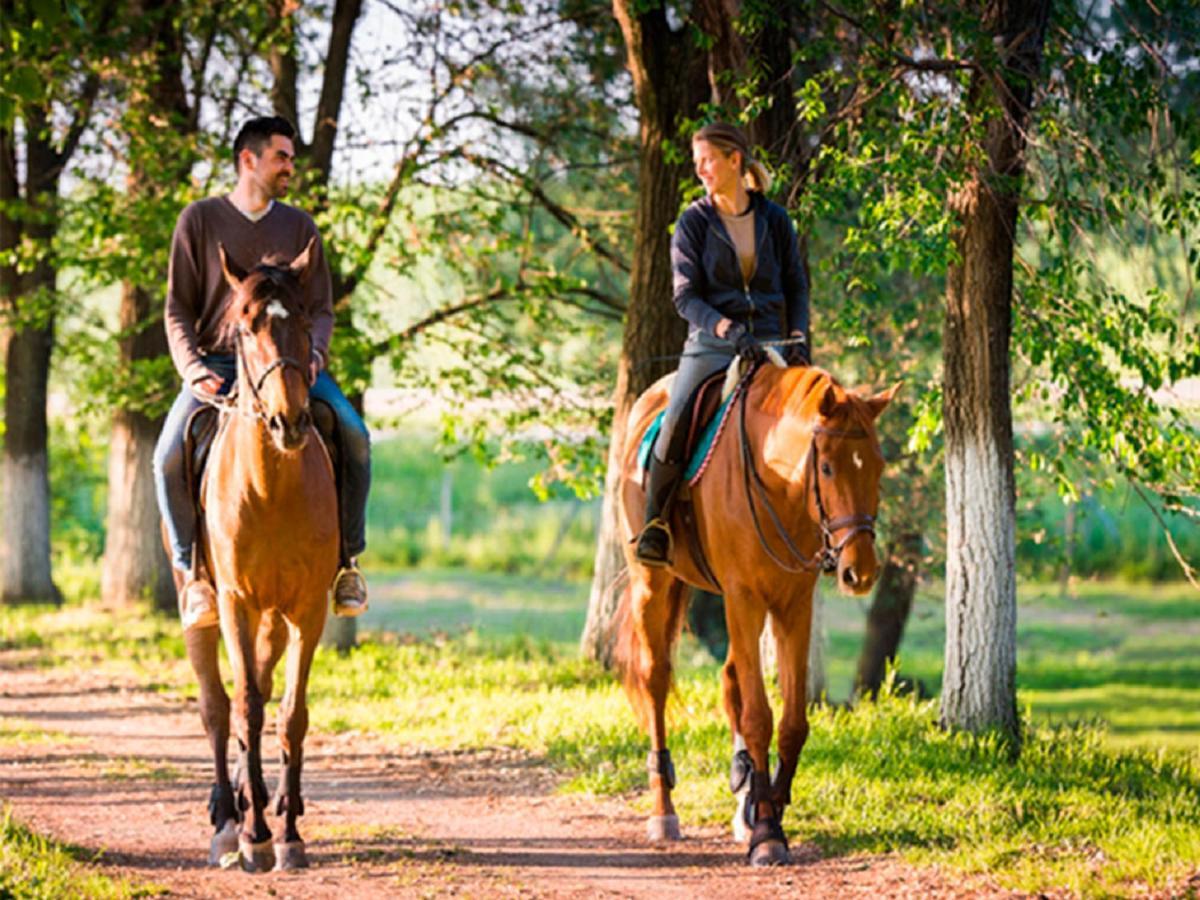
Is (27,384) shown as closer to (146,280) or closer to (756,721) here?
(146,280)

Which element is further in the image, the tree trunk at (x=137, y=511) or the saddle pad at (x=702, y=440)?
the tree trunk at (x=137, y=511)

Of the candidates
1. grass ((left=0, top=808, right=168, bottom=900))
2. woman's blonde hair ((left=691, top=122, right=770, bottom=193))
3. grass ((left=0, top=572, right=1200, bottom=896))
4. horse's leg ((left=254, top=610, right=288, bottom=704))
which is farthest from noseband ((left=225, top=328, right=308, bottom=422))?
grass ((left=0, top=572, right=1200, bottom=896))

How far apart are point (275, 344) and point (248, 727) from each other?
1863 millimetres

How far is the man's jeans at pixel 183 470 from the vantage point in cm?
765

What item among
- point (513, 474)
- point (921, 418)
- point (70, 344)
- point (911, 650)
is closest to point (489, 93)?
point (70, 344)

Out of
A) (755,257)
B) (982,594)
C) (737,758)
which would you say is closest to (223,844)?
(737,758)

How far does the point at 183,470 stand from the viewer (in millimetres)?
7672

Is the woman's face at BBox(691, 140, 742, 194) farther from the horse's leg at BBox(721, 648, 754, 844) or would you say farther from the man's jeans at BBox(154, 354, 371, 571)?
the horse's leg at BBox(721, 648, 754, 844)

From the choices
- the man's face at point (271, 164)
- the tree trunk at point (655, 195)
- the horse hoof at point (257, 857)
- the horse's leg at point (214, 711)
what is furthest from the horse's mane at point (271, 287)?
the tree trunk at point (655, 195)

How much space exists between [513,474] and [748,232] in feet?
135

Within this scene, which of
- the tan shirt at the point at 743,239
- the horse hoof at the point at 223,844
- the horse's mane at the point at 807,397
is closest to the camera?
the horse's mane at the point at 807,397

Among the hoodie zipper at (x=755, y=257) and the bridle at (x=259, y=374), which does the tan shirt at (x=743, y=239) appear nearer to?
the hoodie zipper at (x=755, y=257)

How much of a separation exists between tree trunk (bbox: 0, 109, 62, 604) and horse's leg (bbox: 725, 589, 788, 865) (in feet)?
45.2

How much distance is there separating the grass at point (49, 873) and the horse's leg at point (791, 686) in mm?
2810
